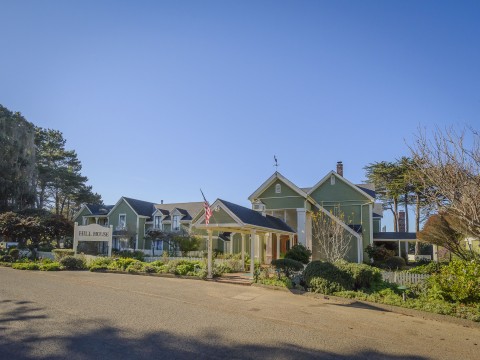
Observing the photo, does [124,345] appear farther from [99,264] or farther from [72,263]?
[72,263]

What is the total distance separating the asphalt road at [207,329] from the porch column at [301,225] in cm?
1054

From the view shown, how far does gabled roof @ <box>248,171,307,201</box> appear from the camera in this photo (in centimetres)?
2418

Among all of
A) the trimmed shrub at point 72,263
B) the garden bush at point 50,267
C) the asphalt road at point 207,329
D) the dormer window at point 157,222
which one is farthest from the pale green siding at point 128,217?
the asphalt road at point 207,329

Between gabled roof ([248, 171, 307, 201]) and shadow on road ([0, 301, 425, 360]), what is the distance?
1714 cm

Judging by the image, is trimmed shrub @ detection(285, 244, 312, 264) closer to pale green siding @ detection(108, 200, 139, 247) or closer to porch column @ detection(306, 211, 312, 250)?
porch column @ detection(306, 211, 312, 250)

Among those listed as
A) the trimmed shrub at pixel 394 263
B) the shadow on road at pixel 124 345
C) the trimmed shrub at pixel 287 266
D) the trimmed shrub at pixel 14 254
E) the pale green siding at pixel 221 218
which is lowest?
the trimmed shrub at pixel 394 263

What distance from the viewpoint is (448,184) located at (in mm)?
10078

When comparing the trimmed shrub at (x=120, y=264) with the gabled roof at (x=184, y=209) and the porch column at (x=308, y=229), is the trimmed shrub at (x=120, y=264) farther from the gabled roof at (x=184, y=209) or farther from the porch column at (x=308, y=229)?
the gabled roof at (x=184, y=209)

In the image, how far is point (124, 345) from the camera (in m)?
6.54

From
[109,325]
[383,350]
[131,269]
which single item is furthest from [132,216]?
[383,350]

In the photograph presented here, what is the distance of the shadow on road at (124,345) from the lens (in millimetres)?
6066

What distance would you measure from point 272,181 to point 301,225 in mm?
3932

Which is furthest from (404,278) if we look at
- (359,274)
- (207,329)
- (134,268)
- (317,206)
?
(134,268)

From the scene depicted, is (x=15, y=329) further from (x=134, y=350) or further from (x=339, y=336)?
(x=339, y=336)
